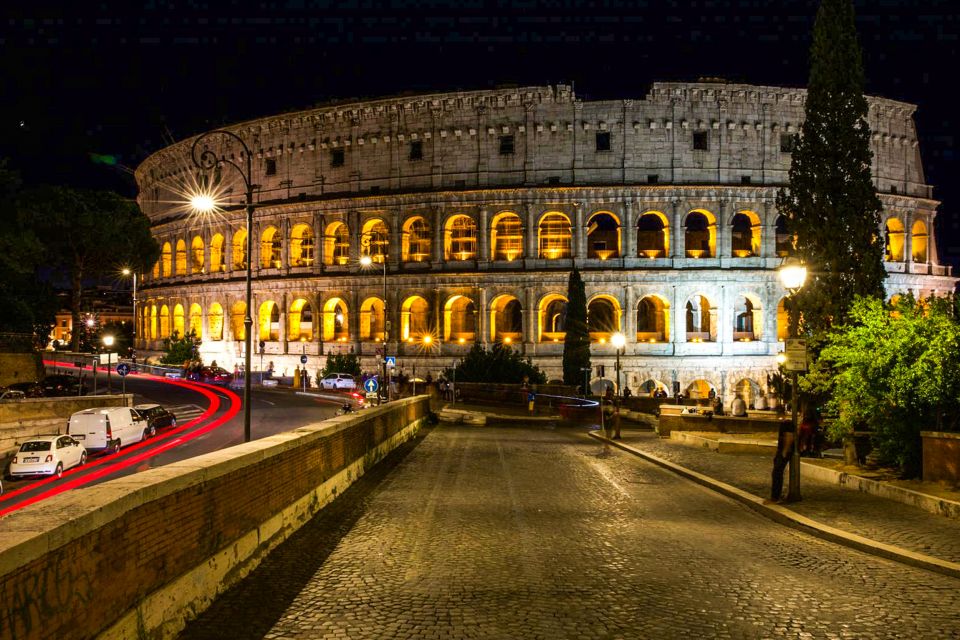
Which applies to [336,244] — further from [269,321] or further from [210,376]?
[210,376]

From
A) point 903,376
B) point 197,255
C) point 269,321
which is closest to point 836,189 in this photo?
point 903,376

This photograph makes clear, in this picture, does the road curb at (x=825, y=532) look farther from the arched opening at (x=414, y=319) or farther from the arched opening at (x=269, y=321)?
the arched opening at (x=269, y=321)

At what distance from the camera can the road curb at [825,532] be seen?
28.2ft

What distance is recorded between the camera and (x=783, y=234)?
2382 inches

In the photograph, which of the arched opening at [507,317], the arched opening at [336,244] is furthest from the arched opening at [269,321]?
the arched opening at [507,317]

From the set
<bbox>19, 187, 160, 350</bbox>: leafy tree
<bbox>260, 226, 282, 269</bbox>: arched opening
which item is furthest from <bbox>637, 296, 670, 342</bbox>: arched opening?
<bbox>19, 187, 160, 350</bbox>: leafy tree

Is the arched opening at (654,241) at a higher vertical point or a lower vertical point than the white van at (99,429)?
higher

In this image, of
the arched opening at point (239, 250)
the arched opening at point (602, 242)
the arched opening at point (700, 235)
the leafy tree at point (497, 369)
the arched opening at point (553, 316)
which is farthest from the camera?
the arched opening at point (239, 250)

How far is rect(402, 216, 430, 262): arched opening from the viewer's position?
53156mm

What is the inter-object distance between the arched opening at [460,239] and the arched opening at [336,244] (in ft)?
25.5

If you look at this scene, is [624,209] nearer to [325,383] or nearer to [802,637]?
[325,383]

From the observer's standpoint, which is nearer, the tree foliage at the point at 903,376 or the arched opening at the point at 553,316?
the tree foliage at the point at 903,376

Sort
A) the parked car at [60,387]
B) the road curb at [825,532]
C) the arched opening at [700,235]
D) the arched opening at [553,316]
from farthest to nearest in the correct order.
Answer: the arched opening at [553,316] < the arched opening at [700,235] < the parked car at [60,387] < the road curb at [825,532]

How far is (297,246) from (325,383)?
14.0m
